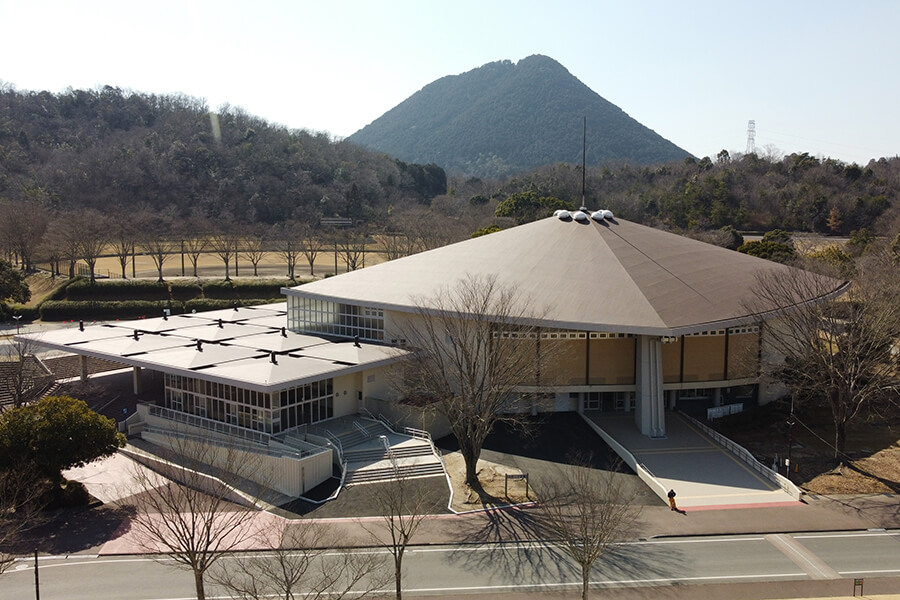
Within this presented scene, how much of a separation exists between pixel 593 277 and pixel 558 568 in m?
18.2

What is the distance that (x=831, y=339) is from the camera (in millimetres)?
29672

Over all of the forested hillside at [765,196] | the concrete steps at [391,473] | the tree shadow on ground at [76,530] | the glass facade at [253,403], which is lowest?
the tree shadow on ground at [76,530]

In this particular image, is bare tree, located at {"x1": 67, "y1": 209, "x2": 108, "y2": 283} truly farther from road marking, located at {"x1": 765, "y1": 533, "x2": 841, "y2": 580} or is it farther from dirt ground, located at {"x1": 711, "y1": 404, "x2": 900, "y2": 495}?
road marking, located at {"x1": 765, "y1": 533, "x2": 841, "y2": 580}

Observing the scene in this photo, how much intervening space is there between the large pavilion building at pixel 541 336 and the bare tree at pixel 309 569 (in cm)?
591

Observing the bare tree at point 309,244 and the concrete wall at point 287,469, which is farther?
the bare tree at point 309,244

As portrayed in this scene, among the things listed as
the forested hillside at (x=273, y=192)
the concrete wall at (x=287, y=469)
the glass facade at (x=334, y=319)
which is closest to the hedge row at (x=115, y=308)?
the forested hillside at (x=273, y=192)

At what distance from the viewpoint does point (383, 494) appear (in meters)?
24.8

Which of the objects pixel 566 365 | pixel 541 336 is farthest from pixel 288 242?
pixel 566 365

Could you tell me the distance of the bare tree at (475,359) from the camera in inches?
1016

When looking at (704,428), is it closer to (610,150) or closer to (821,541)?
(821,541)

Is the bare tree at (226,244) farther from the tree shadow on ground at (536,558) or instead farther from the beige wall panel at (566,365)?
the tree shadow on ground at (536,558)

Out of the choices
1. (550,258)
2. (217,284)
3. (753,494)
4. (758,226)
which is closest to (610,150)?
(758,226)

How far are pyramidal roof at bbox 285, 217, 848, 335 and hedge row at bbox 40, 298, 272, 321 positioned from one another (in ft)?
74.3

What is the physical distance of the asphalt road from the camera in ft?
62.6
